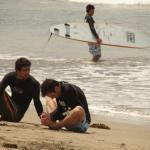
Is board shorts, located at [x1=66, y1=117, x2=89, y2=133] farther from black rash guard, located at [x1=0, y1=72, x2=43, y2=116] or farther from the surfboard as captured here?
the surfboard

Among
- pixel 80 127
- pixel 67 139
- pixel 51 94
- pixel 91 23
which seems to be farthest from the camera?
pixel 91 23

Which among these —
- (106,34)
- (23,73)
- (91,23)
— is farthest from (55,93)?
(106,34)

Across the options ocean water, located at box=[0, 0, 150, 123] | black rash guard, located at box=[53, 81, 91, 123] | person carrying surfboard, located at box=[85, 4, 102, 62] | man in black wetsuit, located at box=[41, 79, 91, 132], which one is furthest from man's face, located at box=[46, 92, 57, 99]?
person carrying surfboard, located at box=[85, 4, 102, 62]

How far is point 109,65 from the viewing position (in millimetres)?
12859

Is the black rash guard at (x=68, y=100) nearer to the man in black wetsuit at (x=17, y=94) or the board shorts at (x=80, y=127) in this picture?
the board shorts at (x=80, y=127)

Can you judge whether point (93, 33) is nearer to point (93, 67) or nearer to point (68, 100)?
point (93, 67)

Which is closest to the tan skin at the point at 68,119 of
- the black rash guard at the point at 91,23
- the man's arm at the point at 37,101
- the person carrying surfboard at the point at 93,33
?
the man's arm at the point at 37,101

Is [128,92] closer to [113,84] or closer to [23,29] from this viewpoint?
[113,84]

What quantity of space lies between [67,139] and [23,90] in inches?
46.7

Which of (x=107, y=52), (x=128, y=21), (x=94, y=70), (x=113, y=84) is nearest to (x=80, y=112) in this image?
(x=113, y=84)

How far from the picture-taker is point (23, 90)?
6215 millimetres

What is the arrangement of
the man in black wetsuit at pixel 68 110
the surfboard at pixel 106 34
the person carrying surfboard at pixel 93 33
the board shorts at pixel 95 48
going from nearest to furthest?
the man in black wetsuit at pixel 68 110
the person carrying surfboard at pixel 93 33
the board shorts at pixel 95 48
the surfboard at pixel 106 34

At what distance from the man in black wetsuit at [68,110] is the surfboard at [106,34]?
7.65 meters

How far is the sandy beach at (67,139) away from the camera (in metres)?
4.78
